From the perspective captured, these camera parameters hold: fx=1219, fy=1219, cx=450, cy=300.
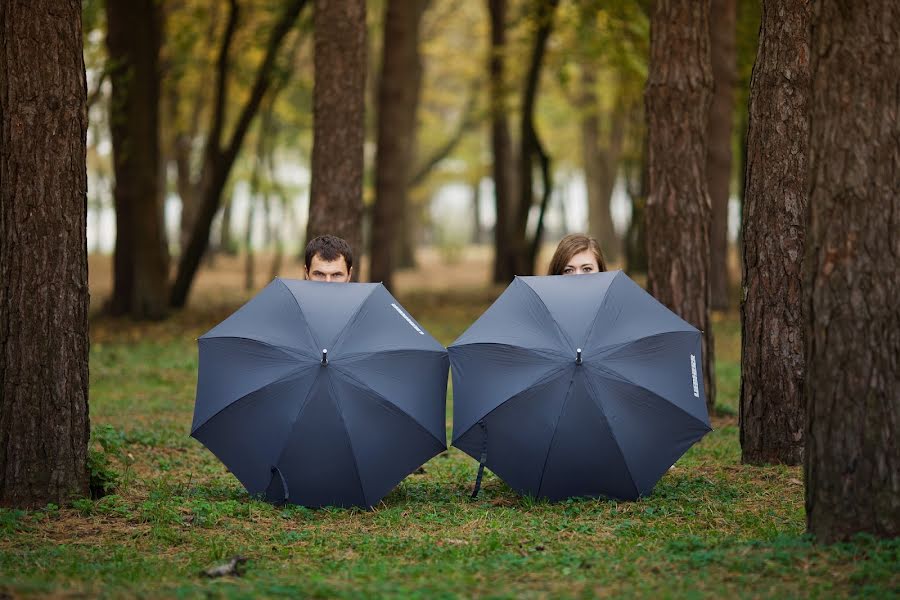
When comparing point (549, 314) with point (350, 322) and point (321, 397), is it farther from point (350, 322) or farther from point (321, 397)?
point (321, 397)

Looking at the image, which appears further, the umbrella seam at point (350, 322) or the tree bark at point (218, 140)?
the tree bark at point (218, 140)

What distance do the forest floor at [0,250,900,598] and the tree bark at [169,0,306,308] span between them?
463 inches

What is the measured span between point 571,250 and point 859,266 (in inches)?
114

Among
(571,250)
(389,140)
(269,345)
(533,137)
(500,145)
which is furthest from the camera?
(500,145)

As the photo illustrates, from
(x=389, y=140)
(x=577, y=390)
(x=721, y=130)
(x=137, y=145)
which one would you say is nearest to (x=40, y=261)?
(x=577, y=390)

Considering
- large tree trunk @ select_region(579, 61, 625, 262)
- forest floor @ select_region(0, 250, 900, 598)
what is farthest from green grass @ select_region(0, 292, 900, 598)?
large tree trunk @ select_region(579, 61, 625, 262)

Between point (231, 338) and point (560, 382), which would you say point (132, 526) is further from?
point (560, 382)

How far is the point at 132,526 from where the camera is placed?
700cm

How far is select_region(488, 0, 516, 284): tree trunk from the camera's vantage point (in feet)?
84.1

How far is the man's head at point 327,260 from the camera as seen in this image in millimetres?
8156

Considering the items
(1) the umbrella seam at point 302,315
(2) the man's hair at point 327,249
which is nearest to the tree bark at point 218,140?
(2) the man's hair at point 327,249

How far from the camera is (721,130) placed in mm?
20625

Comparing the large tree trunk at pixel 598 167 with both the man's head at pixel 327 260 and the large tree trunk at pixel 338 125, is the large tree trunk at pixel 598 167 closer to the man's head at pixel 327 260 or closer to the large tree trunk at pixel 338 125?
the large tree trunk at pixel 338 125

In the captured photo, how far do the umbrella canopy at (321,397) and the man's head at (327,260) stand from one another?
2.35 feet
